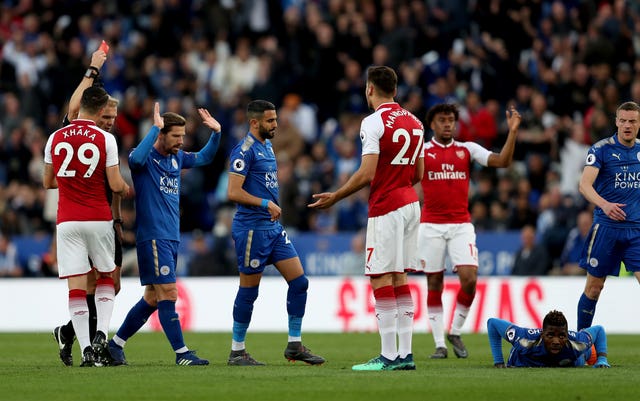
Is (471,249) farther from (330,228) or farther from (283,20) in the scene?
(283,20)

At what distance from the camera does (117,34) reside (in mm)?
27734

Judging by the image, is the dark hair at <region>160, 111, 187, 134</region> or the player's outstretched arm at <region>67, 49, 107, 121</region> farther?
the player's outstretched arm at <region>67, 49, 107, 121</region>

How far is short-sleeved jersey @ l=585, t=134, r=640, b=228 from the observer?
504 inches

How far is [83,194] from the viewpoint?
11.9 m

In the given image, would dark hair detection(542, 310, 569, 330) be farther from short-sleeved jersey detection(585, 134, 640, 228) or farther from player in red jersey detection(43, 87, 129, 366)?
player in red jersey detection(43, 87, 129, 366)

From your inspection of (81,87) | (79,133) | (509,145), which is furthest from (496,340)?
(81,87)

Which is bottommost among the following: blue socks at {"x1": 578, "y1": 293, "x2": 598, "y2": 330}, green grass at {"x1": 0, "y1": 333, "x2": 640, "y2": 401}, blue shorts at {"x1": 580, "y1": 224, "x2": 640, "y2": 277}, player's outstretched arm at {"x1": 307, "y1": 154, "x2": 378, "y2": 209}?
green grass at {"x1": 0, "y1": 333, "x2": 640, "y2": 401}

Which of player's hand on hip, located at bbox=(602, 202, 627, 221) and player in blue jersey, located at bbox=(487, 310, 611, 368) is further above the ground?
player's hand on hip, located at bbox=(602, 202, 627, 221)

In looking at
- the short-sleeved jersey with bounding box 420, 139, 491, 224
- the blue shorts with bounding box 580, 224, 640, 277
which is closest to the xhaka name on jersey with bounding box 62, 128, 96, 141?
the short-sleeved jersey with bounding box 420, 139, 491, 224

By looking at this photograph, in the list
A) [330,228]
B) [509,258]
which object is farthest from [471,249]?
[330,228]

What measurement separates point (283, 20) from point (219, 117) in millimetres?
3216

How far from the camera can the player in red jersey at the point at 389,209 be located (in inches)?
439

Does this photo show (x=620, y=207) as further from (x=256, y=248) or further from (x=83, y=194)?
(x=83, y=194)

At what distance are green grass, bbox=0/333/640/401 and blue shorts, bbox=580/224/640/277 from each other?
3.22 feet
